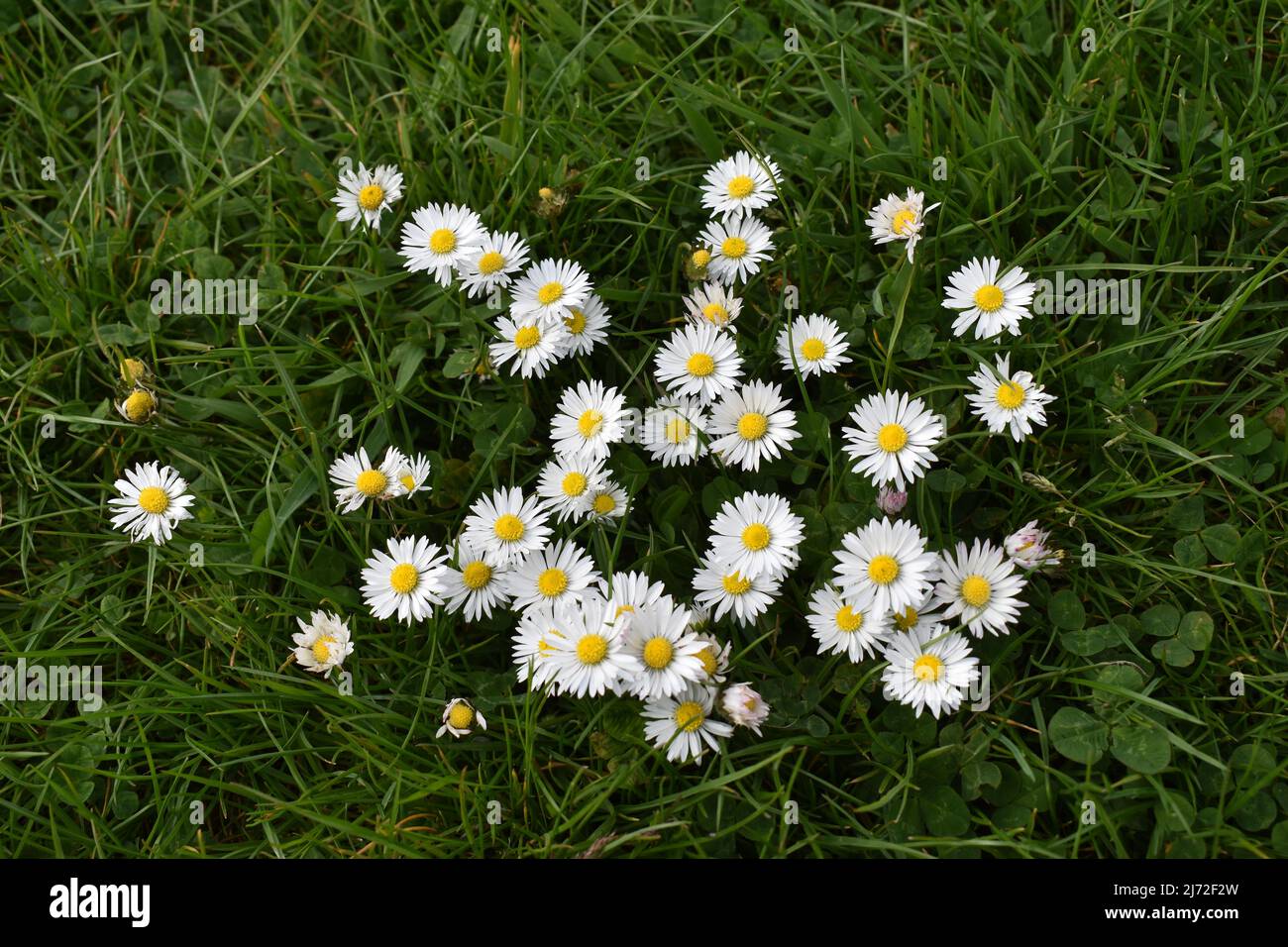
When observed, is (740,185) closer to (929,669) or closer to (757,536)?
(757,536)

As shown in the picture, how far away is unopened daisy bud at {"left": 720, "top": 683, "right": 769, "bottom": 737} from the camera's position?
236 centimetres

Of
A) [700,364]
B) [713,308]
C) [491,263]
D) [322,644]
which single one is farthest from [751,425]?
[322,644]

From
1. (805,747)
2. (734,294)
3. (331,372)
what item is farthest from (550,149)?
(805,747)

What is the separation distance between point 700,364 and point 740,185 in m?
0.55

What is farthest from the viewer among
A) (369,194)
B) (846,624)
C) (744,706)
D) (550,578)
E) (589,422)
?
(369,194)

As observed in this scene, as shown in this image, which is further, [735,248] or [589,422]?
[735,248]

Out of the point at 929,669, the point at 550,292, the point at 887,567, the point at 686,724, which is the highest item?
the point at 550,292

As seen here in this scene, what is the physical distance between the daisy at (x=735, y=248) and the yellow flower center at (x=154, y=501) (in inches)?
62.9

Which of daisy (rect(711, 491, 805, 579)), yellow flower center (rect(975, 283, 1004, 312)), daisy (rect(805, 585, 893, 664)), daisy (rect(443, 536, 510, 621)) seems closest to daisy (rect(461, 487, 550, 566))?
daisy (rect(443, 536, 510, 621))

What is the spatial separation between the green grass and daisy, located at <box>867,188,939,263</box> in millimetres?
98

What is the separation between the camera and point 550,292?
2797mm

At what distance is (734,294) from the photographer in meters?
2.93

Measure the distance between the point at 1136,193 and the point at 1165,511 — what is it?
0.89m

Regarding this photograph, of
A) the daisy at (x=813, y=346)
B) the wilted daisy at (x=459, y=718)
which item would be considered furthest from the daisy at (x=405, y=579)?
the daisy at (x=813, y=346)
